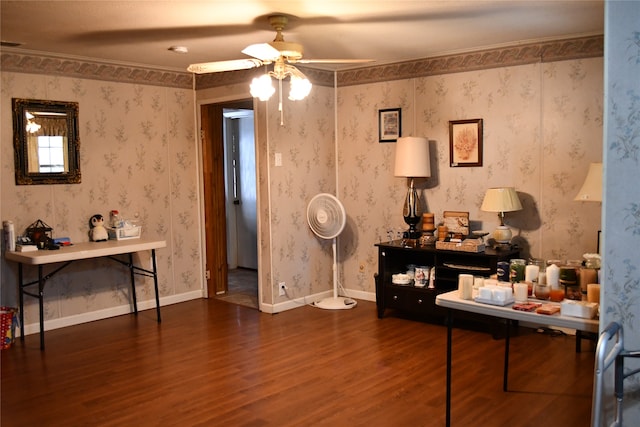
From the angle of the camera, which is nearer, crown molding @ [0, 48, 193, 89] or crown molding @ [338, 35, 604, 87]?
crown molding @ [338, 35, 604, 87]

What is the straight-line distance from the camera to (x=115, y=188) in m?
5.40

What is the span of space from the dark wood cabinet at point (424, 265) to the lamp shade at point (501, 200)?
1.12ft

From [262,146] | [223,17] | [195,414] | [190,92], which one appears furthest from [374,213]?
[195,414]

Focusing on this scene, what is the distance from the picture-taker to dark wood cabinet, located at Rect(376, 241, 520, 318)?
4625 millimetres

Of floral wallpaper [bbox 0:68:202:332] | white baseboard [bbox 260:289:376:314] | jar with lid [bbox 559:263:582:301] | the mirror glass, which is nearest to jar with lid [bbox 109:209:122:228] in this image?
floral wallpaper [bbox 0:68:202:332]

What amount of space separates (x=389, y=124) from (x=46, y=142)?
308 cm

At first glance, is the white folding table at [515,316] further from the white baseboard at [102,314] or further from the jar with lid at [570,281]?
the white baseboard at [102,314]

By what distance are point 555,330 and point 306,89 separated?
283cm

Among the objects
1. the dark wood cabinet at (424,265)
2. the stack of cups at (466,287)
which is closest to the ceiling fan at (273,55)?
the stack of cups at (466,287)

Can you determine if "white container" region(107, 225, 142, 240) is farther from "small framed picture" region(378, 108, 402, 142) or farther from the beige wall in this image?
"small framed picture" region(378, 108, 402, 142)

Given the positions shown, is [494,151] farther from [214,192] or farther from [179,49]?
[214,192]

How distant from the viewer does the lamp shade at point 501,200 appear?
4516mm

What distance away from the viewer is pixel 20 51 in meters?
4.75

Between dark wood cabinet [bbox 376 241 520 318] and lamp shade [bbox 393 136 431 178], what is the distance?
66cm
